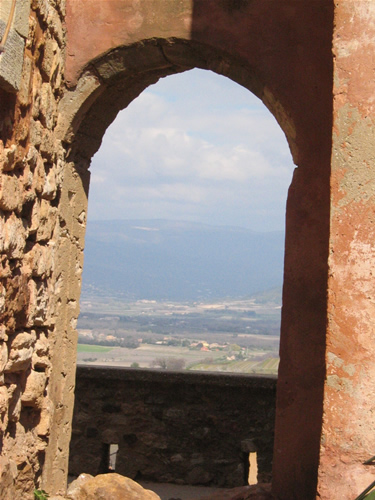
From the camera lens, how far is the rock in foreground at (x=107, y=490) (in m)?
3.98

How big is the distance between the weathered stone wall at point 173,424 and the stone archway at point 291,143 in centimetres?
224

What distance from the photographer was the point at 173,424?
6281 mm

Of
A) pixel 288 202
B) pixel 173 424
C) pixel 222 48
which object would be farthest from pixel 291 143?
pixel 173 424

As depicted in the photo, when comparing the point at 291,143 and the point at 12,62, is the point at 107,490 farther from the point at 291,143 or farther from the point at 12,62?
the point at 12,62

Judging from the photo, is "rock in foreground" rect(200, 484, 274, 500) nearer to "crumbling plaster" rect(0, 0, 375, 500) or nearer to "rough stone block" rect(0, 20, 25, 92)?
"crumbling plaster" rect(0, 0, 375, 500)

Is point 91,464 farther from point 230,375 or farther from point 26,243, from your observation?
point 26,243

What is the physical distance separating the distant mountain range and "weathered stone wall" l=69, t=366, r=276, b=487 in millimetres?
61743

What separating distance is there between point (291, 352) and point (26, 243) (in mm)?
1724

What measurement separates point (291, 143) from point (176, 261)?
9120 centimetres

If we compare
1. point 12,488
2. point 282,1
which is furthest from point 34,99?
point 12,488

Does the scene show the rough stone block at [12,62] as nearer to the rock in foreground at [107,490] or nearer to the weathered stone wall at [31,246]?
the weathered stone wall at [31,246]

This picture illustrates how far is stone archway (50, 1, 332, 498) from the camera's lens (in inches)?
150

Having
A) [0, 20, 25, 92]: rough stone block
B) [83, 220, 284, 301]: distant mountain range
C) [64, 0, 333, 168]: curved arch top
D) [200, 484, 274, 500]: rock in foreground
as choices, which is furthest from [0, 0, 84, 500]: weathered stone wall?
[83, 220, 284, 301]: distant mountain range

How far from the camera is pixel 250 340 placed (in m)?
38.2
